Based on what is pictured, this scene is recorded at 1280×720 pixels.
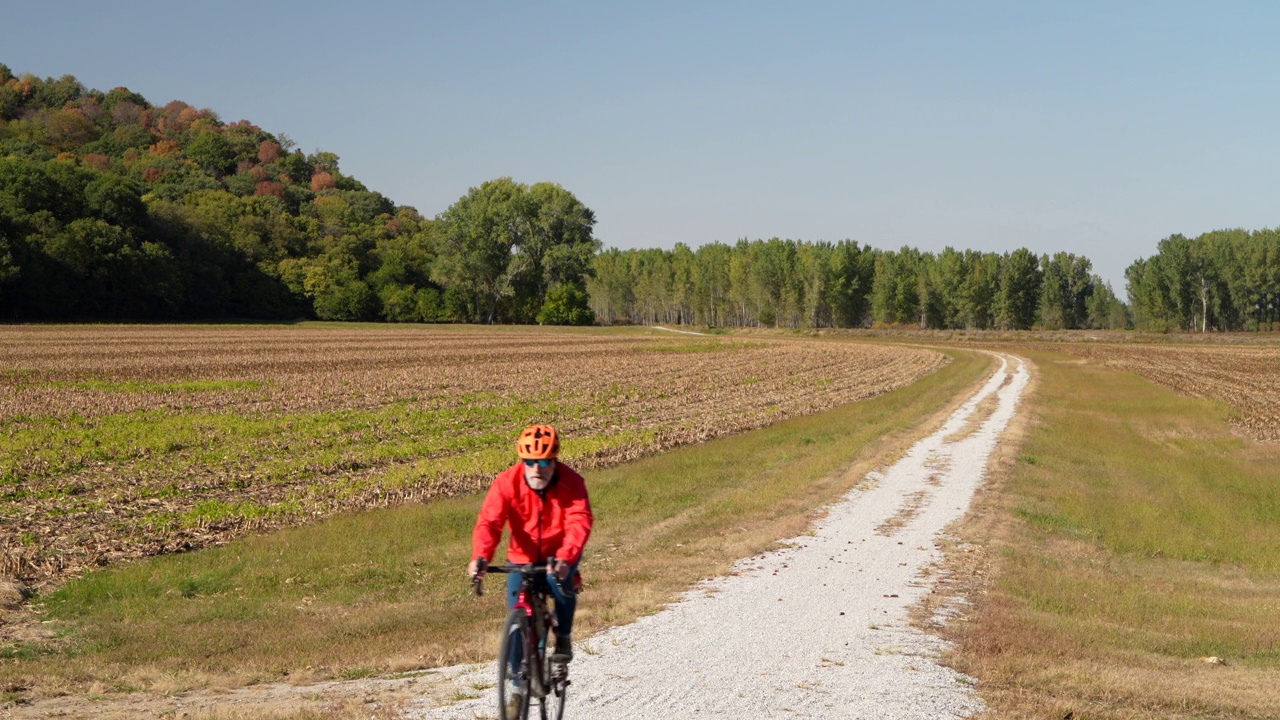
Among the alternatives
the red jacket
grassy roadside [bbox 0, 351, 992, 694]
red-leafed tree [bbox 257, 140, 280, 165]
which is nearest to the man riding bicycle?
the red jacket

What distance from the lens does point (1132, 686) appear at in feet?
32.9

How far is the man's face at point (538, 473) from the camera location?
306 inches

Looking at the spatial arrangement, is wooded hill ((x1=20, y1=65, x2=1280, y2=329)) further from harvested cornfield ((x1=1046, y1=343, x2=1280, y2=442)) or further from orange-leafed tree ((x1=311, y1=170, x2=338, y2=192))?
harvested cornfield ((x1=1046, y1=343, x2=1280, y2=442))

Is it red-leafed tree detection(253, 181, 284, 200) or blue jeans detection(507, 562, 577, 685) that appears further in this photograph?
red-leafed tree detection(253, 181, 284, 200)

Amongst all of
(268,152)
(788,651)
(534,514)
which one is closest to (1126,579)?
(788,651)

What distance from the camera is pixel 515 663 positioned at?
7773 mm

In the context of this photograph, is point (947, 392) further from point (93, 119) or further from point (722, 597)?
point (93, 119)

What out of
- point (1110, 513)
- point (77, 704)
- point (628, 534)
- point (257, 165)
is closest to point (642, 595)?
point (628, 534)

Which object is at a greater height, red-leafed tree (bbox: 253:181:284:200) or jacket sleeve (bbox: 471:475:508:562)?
red-leafed tree (bbox: 253:181:284:200)

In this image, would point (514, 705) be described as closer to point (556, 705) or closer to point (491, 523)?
point (556, 705)

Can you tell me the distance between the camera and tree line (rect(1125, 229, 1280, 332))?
6420 inches

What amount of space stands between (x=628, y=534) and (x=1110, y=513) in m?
10.3

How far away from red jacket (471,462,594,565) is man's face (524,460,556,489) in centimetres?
12

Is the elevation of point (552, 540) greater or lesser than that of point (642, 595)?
greater
